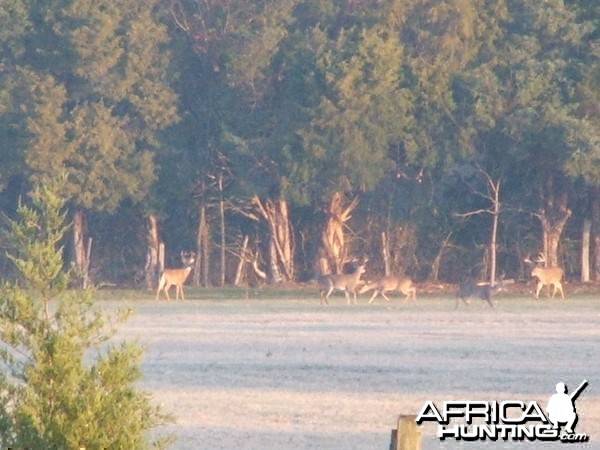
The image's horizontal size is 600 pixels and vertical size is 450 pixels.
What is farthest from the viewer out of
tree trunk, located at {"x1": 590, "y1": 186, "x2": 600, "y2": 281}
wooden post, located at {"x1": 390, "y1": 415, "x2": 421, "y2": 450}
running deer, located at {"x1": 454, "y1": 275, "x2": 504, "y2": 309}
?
tree trunk, located at {"x1": 590, "y1": 186, "x2": 600, "y2": 281}

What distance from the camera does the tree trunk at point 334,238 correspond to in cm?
4809

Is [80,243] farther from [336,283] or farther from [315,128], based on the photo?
[336,283]

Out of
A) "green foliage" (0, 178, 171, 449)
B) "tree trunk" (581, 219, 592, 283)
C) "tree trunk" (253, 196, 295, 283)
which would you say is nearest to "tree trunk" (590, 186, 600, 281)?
"tree trunk" (581, 219, 592, 283)

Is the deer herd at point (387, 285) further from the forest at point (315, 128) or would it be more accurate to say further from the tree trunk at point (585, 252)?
the forest at point (315, 128)

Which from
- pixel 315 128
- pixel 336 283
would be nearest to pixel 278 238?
pixel 315 128

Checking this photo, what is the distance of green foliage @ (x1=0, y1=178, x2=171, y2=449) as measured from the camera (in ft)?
26.9

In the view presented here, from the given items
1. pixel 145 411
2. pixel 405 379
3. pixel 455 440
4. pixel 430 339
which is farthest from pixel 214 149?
pixel 145 411

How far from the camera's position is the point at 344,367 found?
21.1 meters

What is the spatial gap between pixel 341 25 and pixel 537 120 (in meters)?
7.36

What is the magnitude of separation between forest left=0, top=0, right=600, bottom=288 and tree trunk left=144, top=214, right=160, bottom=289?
0.07 meters

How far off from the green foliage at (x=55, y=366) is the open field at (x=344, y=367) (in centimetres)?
307

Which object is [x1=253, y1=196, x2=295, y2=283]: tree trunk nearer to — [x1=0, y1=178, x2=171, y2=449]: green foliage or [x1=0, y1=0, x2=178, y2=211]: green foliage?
[x1=0, y1=0, x2=178, y2=211]: green foliage

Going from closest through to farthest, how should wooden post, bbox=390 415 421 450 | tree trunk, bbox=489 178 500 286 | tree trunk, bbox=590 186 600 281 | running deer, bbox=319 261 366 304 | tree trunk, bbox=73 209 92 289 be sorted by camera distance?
1. wooden post, bbox=390 415 421 450
2. running deer, bbox=319 261 366 304
3. tree trunk, bbox=489 178 500 286
4. tree trunk, bbox=590 186 600 281
5. tree trunk, bbox=73 209 92 289

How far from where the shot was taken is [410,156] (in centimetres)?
4731
